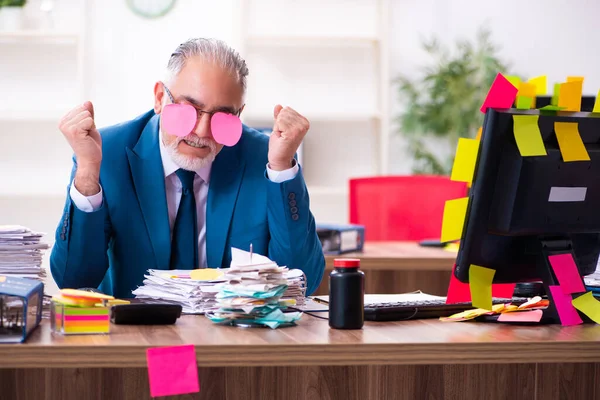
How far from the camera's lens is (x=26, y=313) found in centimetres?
135

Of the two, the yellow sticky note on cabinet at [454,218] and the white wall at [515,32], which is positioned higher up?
the white wall at [515,32]

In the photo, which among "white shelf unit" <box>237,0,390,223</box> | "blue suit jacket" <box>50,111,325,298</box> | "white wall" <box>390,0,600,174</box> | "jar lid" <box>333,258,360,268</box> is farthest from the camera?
"white wall" <box>390,0,600,174</box>

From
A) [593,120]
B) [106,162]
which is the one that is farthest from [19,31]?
[593,120]

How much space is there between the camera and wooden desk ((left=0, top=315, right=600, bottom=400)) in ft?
4.36

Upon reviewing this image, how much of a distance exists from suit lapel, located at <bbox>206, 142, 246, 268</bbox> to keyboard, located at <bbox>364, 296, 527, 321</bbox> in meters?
0.52

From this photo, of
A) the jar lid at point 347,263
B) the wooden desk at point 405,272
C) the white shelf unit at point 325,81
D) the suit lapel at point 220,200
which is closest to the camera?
the jar lid at point 347,263

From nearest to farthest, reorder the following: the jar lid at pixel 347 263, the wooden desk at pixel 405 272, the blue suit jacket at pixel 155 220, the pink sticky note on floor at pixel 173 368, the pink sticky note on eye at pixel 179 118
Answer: the pink sticky note on floor at pixel 173 368
the jar lid at pixel 347 263
the pink sticky note on eye at pixel 179 118
the blue suit jacket at pixel 155 220
the wooden desk at pixel 405 272

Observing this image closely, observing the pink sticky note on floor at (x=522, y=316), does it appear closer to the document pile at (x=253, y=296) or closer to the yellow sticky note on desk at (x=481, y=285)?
the yellow sticky note on desk at (x=481, y=285)

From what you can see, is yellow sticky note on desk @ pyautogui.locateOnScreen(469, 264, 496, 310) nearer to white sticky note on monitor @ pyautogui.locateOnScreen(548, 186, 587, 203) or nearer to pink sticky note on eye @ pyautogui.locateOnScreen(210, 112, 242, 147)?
white sticky note on monitor @ pyautogui.locateOnScreen(548, 186, 587, 203)

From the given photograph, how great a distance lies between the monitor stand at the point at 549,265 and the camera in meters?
1.69

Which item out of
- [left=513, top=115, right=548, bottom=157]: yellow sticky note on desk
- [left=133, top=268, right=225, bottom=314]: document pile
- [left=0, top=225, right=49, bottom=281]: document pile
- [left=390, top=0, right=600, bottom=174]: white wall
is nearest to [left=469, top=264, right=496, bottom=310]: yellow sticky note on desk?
[left=513, top=115, right=548, bottom=157]: yellow sticky note on desk

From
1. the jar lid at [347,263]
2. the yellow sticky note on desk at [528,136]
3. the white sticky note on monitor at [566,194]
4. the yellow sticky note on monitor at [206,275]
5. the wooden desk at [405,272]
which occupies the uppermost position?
the yellow sticky note on desk at [528,136]

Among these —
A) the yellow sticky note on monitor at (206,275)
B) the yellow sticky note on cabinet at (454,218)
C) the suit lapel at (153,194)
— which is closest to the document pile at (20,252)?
the yellow sticky note on monitor at (206,275)

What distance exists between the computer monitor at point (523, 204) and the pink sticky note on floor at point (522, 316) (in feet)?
0.13
